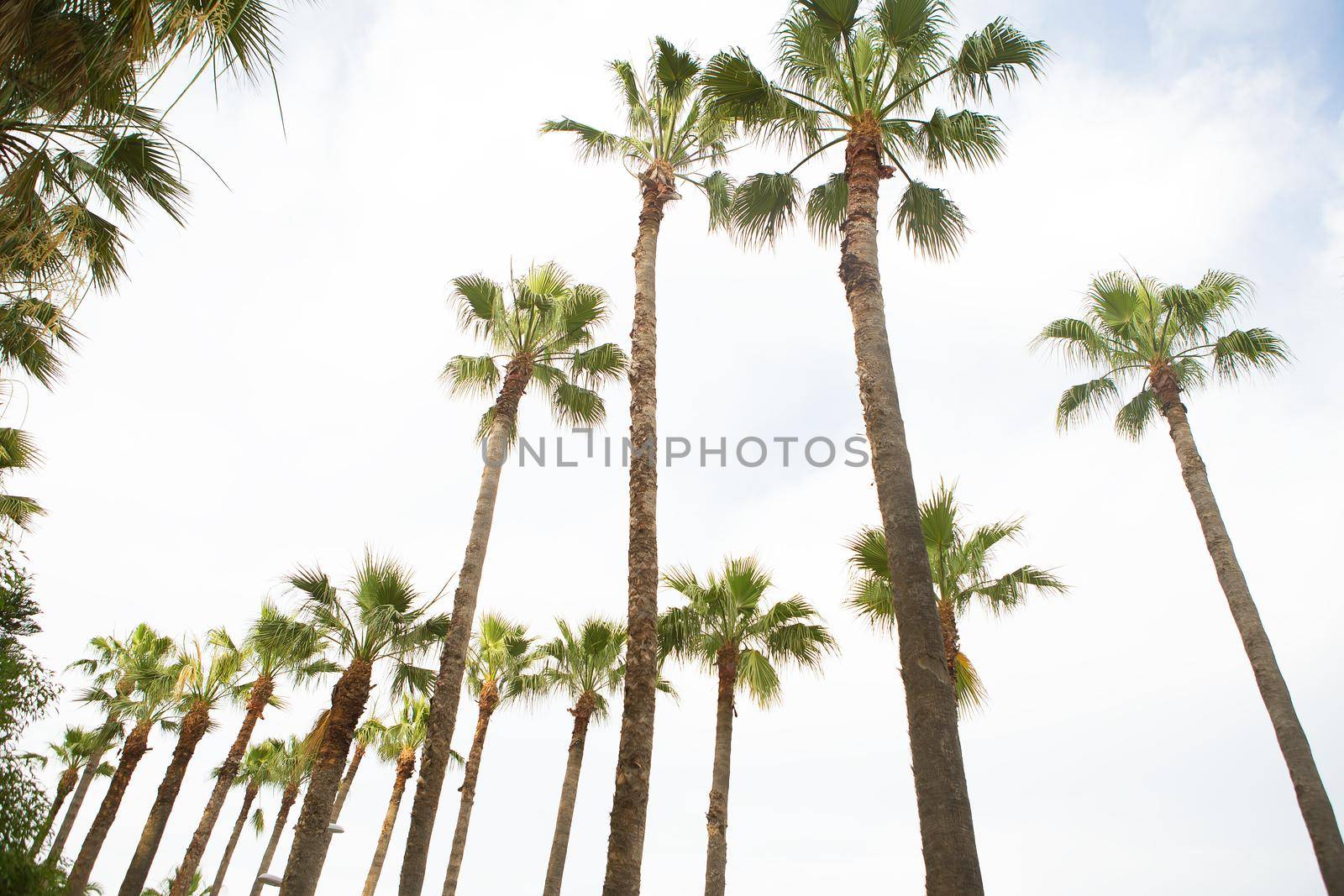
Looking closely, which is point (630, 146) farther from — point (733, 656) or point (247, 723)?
point (247, 723)

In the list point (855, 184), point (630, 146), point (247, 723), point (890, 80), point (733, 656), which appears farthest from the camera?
point (247, 723)

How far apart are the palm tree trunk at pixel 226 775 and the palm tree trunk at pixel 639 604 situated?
1521 centimetres

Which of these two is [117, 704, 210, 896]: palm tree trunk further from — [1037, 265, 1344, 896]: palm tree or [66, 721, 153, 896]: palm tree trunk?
[1037, 265, 1344, 896]: palm tree

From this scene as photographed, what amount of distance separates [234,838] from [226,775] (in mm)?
13890

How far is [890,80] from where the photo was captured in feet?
34.5

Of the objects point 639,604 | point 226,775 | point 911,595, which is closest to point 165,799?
point 226,775

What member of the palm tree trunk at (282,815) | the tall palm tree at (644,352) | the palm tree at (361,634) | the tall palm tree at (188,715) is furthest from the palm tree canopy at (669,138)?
the palm tree trunk at (282,815)

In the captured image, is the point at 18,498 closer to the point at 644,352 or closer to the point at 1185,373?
the point at 644,352

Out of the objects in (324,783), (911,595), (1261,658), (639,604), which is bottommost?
(324,783)

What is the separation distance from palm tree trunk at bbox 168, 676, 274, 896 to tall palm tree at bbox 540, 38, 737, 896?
49.8ft

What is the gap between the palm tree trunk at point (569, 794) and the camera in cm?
1759

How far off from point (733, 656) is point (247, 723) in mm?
15591

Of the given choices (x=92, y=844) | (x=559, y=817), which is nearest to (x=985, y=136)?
(x=559, y=817)

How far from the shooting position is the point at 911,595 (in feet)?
20.9
